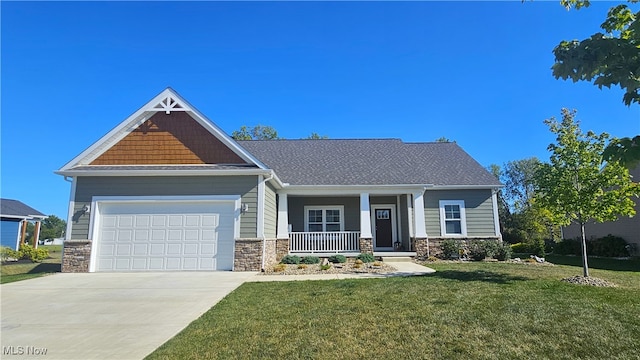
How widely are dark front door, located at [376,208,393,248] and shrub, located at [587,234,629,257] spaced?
37.6 ft

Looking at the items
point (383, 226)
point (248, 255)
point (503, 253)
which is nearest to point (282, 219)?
point (248, 255)

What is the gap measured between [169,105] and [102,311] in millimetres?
8260

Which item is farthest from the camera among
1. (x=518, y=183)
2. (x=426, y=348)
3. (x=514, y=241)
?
(x=518, y=183)

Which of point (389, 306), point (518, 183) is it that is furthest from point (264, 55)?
point (518, 183)

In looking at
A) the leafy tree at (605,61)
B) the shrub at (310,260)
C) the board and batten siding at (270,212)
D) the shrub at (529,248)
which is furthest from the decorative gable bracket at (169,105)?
the shrub at (529,248)

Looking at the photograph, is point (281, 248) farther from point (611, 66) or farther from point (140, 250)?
point (611, 66)

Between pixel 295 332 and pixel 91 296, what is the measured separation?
230 inches

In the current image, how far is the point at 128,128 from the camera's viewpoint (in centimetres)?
1239

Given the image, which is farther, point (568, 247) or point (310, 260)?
point (568, 247)

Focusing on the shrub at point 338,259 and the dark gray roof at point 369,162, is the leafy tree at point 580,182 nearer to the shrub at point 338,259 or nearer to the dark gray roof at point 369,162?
the dark gray roof at point 369,162

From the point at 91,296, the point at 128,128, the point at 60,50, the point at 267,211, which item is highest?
the point at 60,50

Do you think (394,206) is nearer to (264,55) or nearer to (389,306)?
(264,55)

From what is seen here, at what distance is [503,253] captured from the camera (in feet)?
46.0

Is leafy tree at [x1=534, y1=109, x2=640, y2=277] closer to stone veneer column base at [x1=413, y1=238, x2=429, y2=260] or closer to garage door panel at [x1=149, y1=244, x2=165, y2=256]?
stone veneer column base at [x1=413, y1=238, x2=429, y2=260]
